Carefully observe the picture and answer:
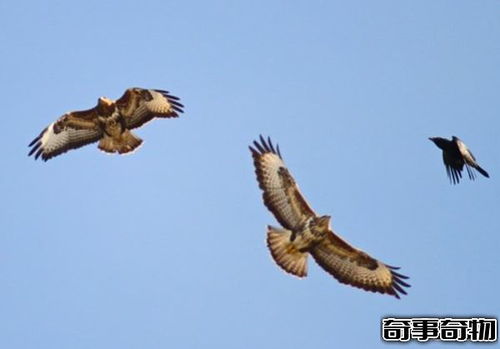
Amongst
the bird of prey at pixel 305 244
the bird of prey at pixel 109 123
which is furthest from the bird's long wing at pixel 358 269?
the bird of prey at pixel 109 123

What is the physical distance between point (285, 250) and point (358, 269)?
1.09 meters

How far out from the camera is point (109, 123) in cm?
2181

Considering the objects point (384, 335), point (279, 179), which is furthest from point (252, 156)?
point (384, 335)

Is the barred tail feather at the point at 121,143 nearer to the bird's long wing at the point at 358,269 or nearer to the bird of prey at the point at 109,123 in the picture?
the bird of prey at the point at 109,123

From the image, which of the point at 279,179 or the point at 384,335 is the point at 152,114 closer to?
the point at 279,179

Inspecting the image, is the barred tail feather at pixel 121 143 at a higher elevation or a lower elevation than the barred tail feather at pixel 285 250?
higher

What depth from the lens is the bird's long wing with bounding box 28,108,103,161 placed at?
870 inches

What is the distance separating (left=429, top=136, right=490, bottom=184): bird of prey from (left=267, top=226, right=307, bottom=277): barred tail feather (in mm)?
2521

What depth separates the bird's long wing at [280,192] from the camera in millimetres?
19875

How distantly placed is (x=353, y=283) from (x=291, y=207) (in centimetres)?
139

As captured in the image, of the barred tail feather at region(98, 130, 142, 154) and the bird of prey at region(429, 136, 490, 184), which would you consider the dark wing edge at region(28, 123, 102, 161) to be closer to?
the barred tail feather at region(98, 130, 142, 154)

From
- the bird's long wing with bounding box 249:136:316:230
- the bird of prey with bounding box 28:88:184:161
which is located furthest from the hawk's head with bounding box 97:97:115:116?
the bird's long wing with bounding box 249:136:316:230

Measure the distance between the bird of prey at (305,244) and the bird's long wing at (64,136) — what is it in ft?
10.8

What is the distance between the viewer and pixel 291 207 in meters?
19.9
